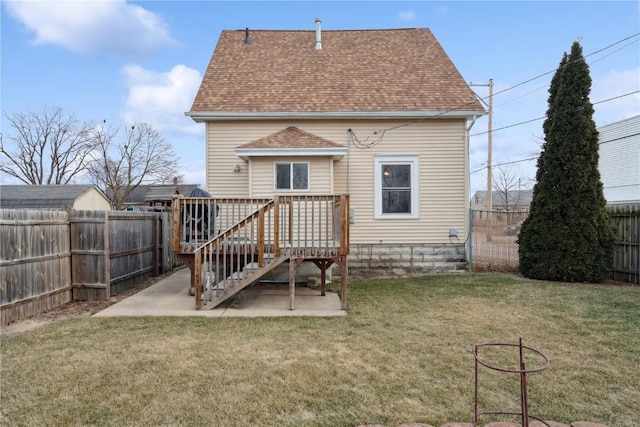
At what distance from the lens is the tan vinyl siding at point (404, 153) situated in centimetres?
977

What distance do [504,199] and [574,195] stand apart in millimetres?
41420

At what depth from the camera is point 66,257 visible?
677 cm

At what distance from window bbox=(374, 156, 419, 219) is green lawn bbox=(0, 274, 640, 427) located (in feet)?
12.6

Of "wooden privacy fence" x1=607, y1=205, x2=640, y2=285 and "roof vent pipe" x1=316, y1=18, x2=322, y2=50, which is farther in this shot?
"roof vent pipe" x1=316, y1=18, x2=322, y2=50

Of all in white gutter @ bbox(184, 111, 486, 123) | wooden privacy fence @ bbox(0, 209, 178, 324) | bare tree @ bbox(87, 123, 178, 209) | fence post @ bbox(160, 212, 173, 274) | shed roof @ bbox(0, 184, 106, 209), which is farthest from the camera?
bare tree @ bbox(87, 123, 178, 209)

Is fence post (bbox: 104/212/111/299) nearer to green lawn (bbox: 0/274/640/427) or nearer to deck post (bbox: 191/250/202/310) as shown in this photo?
green lawn (bbox: 0/274/640/427)

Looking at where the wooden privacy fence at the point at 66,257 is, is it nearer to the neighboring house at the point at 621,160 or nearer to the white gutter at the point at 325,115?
the white gutter at the point at 325,115

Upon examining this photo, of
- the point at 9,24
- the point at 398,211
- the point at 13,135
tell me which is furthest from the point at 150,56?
the point at 13,135

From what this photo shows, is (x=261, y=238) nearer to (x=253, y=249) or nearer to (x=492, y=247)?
(x=253, y=249)

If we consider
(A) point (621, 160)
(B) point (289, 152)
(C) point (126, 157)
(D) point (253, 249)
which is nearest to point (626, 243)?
(B) point (289, 152)

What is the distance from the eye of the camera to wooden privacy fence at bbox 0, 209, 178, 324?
18.1ft

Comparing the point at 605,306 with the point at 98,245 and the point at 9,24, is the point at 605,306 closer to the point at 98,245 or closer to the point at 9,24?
the point at 98,245

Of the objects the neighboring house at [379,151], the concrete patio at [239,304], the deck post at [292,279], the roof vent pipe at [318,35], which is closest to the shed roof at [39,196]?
the neighboring house at [379,151]

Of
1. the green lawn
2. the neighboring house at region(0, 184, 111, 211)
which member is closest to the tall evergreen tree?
the green lawn
